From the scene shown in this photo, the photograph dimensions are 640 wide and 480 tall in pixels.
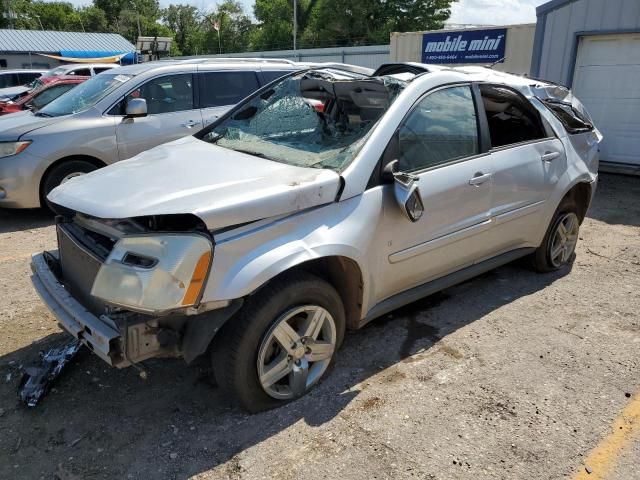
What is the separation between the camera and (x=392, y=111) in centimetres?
323

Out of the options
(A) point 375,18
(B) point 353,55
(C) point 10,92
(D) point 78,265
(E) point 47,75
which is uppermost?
(A) point 375,18

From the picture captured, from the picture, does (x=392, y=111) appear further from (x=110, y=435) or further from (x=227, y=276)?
(x=110, y=435)

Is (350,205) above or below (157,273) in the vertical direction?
above

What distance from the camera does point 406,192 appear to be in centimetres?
300

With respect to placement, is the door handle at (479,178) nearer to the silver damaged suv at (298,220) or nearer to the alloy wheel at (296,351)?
the silver damaged suv at (298,220)

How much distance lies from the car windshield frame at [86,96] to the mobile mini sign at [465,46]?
10.5m

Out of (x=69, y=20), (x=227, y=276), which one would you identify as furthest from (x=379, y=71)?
(x=69, y=20)

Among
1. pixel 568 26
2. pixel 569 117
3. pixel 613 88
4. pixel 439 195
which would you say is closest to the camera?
pixel 439 195

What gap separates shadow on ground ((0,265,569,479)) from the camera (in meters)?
2.57

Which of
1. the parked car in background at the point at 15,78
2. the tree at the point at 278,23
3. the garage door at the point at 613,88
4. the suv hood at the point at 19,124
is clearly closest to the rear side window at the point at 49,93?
the suv hood at the point at 19,124

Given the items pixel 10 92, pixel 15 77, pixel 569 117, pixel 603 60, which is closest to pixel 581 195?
pixel 569 117

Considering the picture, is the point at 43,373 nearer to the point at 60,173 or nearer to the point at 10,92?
the point at 60,173

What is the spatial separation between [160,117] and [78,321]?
15.6ft

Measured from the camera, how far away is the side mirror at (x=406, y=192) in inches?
118
